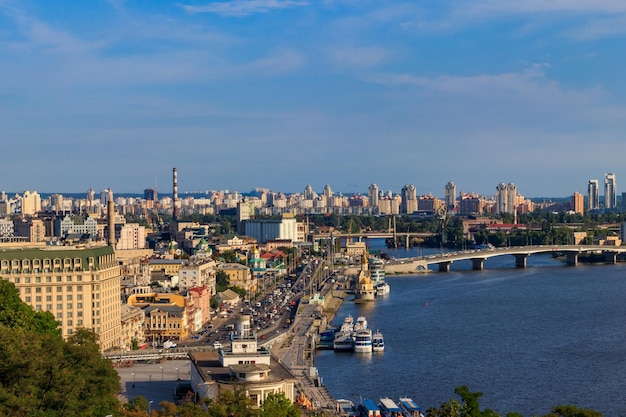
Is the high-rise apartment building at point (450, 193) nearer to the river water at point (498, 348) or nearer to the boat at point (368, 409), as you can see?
the river water at point (498, 348)

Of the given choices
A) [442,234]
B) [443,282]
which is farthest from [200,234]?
[443,282]

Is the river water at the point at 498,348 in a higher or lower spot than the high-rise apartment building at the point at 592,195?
lower

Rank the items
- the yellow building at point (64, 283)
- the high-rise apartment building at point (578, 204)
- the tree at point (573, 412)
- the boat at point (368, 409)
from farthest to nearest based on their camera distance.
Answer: the high-rise apartment building at point (578, 204) → the yellow building at point (64, 283) → the boat at point (368, 409) → the tree at point (573, 412)

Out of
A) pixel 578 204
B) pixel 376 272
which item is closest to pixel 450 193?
pixel 578 204

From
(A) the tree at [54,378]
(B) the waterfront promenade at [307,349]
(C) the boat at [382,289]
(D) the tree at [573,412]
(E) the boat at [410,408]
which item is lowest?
(E) the boat at [410,408]

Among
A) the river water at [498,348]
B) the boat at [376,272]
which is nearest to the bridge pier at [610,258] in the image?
the river water at [498,348]

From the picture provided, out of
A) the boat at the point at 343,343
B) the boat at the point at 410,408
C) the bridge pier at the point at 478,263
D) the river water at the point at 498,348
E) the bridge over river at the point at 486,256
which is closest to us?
the boat at the point at 410,408

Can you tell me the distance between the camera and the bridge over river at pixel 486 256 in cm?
3512

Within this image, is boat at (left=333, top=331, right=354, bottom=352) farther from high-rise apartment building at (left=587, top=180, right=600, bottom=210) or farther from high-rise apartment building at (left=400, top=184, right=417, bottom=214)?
high-rise apartment building at (left=587, top=180, right=600, bottom=210)

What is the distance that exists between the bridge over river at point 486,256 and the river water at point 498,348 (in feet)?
18.1

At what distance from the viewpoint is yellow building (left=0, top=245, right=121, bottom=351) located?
15.3m

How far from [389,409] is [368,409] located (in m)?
Answer: 0.30

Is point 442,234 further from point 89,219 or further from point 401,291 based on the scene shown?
point 401,291

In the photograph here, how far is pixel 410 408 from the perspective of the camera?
1204cm
